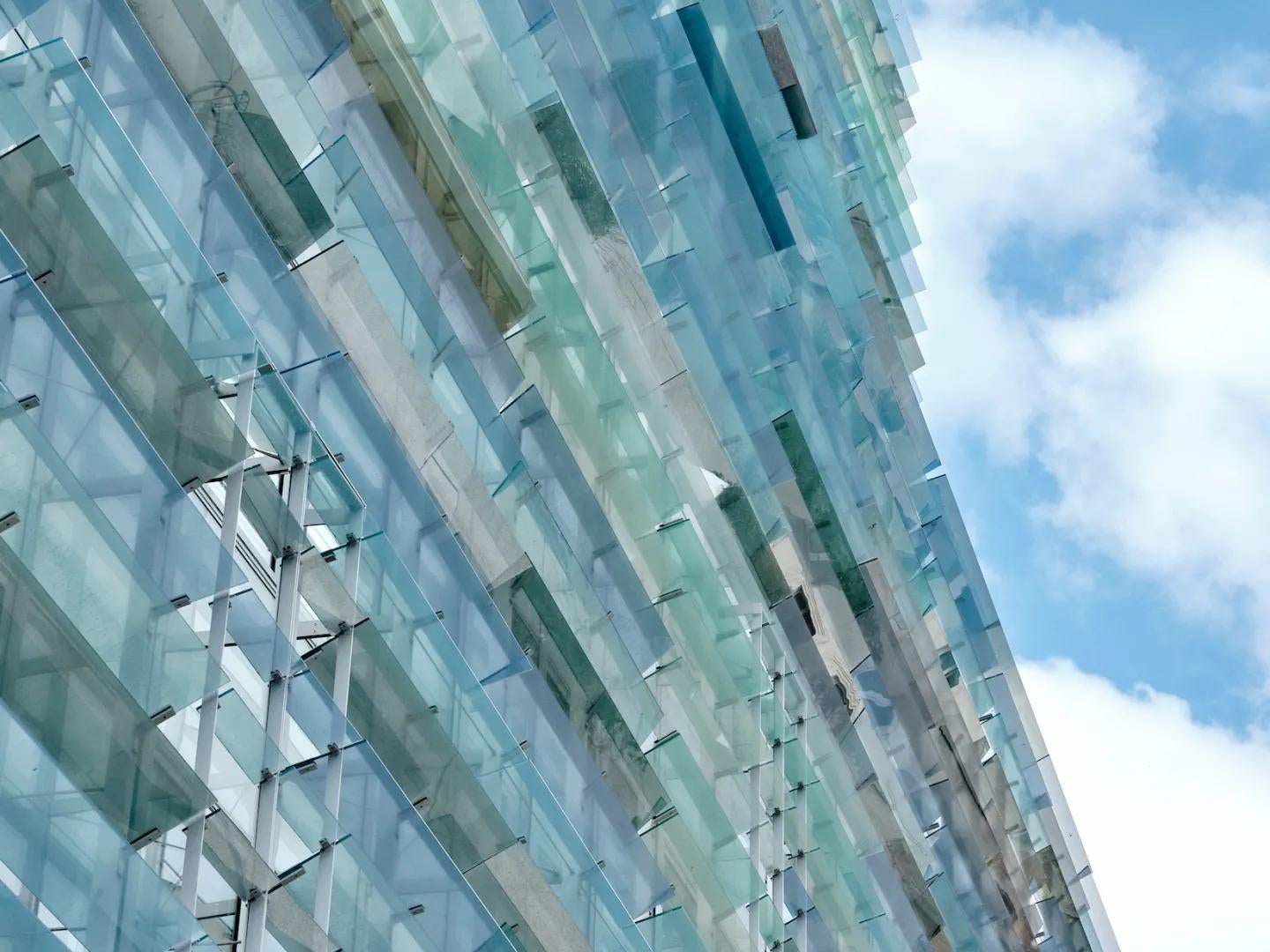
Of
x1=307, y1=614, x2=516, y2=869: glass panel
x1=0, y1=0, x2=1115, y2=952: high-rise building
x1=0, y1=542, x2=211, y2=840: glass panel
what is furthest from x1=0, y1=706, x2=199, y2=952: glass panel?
x1=307, y1=614, x2=516, y2=869: glass panel

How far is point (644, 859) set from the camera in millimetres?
20172

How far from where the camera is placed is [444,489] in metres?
16.5

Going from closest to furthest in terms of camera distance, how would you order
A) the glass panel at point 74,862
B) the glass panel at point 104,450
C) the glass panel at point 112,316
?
the glass panel at point 74,862, the glass panel at point 104,450, the glass panel at point 112,316

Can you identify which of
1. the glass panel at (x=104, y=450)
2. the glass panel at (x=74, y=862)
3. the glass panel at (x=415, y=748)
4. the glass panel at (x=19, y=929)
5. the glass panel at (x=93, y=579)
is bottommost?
the glass panel at (x=19, y=929)

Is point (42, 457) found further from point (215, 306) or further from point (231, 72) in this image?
point (231, 72)

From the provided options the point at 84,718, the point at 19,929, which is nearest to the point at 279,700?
the point at 84,718

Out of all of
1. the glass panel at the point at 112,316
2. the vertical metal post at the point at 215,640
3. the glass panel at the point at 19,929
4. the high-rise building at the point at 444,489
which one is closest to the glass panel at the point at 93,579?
the high-rise building at the point at 444,489

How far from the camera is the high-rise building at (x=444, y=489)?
439 inches

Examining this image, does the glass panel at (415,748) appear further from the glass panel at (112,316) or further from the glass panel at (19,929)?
the glass panel at (19,929)

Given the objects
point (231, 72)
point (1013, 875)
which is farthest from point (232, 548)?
point (1013, 875)

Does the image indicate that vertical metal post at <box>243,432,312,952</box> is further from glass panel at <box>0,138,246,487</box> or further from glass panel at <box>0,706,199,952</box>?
glass panel at <box>0,706,199,952</box>

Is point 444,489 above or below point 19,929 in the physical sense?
above

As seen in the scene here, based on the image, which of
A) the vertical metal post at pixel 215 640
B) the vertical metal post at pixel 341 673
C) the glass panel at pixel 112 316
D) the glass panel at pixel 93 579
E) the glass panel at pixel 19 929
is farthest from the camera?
the vertical metal post at pixel 341 673

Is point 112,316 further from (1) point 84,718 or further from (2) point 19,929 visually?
(2) point 19,929
